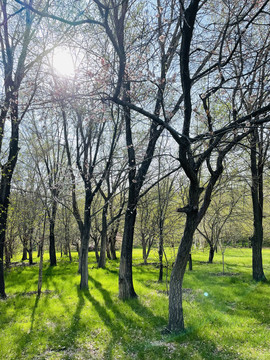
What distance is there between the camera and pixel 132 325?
22.5 ft

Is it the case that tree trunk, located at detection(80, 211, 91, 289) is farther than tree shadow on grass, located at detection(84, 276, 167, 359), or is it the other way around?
tree trunk, located at detection(80, 211, 91, 289)

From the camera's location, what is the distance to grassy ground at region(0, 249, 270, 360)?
17.6 ft

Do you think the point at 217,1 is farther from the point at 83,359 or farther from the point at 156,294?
the point at 156,294

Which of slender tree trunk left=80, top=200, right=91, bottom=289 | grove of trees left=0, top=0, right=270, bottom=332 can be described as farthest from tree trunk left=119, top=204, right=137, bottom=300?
slender tree trunk left=80, top=200, right=91, bottom=289

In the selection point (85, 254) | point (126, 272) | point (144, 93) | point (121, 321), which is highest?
point (144, 93)

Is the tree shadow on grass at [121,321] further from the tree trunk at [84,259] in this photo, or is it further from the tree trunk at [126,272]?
the tree trunk at [84,259]

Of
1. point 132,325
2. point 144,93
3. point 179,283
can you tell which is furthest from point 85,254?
point 144,93

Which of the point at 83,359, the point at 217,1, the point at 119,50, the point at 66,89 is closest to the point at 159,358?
the point at 83,359

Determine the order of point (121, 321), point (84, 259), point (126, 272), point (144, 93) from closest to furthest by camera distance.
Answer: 1. point (144, 93)
2. point (121, 321)
3. point (126, 272)
4. point (84, 259)

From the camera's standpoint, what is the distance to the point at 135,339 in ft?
19.7

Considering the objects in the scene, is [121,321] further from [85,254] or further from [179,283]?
[85,254]

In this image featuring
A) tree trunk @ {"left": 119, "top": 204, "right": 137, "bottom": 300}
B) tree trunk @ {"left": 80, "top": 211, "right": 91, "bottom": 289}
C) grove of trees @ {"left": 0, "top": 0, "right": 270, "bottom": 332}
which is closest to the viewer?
grove of trees @ {"left": 0, "top": 0, "right": 270, "bottom": 332}

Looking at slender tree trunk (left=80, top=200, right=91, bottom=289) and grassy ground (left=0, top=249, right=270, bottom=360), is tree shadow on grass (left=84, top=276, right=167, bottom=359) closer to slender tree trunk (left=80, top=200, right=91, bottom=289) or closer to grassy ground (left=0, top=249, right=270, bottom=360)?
grassy ground (left=0, top=249, right=270, bottom=360)

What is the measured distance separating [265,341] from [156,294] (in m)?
4.87
